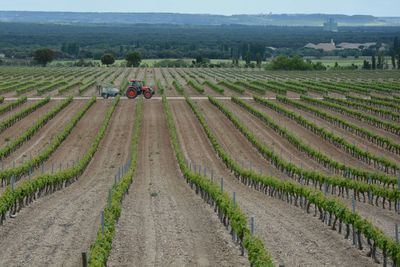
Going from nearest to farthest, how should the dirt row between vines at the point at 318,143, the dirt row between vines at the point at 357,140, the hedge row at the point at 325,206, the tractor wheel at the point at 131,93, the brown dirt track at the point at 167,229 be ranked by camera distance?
the hedge row at the point at 325,206 → the brown dirt track at the point at 167,229 → the dirt row between vines at the point at 318,143 → the dirt row between vines at the point at 357,140 → the tractor wheel at the point at 131,93

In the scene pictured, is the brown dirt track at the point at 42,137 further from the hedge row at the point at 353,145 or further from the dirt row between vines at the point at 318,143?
the hedge row at the point at 353,145

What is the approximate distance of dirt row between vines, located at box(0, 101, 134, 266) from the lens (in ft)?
75.9

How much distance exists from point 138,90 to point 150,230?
181 feet

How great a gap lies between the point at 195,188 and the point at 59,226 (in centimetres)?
1013

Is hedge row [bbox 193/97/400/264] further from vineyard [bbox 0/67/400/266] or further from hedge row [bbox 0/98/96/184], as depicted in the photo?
hedge row [bbox 0/98/96/184]

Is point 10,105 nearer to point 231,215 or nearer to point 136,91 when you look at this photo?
point 136,91

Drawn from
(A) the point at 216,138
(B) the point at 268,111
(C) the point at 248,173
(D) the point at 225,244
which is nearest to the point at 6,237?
(D) the point at 225,244

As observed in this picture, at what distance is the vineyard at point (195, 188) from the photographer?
23.6m

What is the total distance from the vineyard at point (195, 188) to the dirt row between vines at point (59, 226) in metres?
0.07

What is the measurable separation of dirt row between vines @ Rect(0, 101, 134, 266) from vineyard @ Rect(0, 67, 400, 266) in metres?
0.07

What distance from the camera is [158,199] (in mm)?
32969

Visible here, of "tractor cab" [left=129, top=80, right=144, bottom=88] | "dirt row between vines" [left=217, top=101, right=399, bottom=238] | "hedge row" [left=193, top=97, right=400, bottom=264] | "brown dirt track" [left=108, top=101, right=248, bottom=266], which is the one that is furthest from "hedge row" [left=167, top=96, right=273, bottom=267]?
"tractor cab" [left=129, top=80, right=144, bottom=88]

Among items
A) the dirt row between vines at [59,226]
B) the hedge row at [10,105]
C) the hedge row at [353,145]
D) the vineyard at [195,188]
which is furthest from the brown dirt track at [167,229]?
the hedge row at [10,105]

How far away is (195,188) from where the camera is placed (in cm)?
3588
